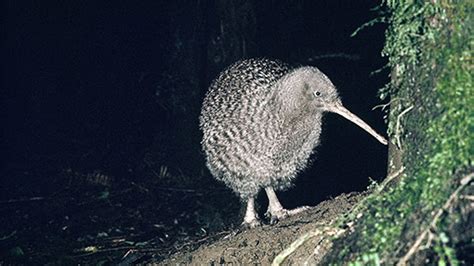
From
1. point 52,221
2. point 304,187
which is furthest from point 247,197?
point 52,221

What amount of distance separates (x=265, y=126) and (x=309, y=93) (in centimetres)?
42

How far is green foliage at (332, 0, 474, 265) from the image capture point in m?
3.38

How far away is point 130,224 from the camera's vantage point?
770 centimetres

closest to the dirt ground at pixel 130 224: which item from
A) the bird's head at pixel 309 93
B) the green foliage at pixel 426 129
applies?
the bird's head at pixel 309 93

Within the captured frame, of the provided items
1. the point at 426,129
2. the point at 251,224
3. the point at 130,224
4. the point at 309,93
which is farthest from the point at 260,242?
the point at 130,224

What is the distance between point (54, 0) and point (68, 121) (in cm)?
139

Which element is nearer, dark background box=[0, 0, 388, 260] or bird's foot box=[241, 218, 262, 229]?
bird's foot box=[241, 218, 262, 229]

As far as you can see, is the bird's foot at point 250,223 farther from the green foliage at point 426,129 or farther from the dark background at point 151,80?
the green foliage at point 426,129

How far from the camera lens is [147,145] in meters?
9.45

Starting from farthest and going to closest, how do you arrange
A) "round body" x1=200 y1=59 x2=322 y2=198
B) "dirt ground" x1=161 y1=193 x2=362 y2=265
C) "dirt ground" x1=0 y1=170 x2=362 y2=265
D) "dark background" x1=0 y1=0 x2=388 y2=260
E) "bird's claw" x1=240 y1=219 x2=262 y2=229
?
"dark background" x1=0 y1=0 x2=388 y2=260
"bird's claw" x1=240 y1=219 x2=262 y2=229
"round body" x1=200 y1=59 x2=322 y2=198
"dirt ground" x1=0 y1=170 x2=362 y2=265
"dirt ground" x1=161 y1=193 x2=362 y2=265

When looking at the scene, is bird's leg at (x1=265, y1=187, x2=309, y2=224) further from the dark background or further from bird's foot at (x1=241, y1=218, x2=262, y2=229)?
the dark background

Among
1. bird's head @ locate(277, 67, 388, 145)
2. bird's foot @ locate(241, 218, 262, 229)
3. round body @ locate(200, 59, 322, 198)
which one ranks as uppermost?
bird's head @ locate(277, 67, 388, 145)

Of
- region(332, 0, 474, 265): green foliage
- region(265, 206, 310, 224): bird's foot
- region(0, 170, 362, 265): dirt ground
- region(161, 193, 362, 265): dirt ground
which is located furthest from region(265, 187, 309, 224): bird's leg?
region(332, 0, 474, 265): green foliage

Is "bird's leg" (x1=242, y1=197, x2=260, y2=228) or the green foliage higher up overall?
the green foliage
